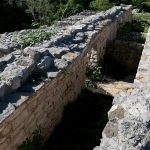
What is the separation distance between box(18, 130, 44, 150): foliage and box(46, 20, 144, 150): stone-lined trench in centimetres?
32

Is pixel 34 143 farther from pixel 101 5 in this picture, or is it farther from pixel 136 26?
pixel 101 5

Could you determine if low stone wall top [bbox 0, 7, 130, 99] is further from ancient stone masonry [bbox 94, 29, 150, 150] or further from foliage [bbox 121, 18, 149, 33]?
foliage [bbox 121, 18, 149, 33]

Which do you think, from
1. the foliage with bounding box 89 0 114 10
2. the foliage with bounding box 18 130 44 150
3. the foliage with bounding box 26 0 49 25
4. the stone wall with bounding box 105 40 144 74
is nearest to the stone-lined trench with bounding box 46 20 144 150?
the foliage with bounding box 18 130 44 150

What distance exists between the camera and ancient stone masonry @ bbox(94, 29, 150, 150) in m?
2.87

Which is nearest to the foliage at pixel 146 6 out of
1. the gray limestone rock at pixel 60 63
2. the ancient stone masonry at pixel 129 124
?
the gray limestone rock at pixel 60 63

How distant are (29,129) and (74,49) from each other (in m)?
2.04

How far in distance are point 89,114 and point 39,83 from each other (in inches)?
65.7

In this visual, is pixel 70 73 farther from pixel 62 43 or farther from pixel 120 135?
pixel 120 135

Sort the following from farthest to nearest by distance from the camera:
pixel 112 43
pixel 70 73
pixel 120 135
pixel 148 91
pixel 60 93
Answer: pixel 112 43, pixel 70 73, pixel 60 93, pixel 148 91, pixel 120 135

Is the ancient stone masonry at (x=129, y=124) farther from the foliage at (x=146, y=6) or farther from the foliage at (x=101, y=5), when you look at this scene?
the foliage at (x=146, y=6)

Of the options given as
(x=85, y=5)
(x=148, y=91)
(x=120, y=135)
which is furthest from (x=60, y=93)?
(x=85, y=5)

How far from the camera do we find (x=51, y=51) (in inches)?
228

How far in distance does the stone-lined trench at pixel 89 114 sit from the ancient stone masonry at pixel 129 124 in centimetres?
177

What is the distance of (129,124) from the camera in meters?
2.97
